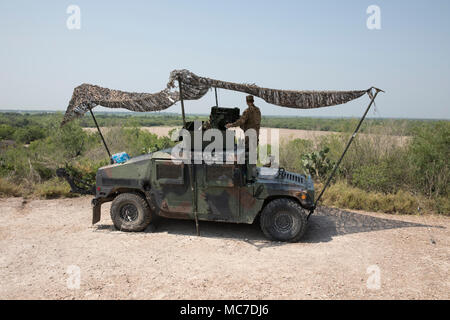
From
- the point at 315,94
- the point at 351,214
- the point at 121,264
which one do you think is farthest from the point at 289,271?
the point at 351,214

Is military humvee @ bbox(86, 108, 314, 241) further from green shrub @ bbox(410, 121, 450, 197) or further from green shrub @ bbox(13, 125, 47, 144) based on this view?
green shrub @ bbox(13, 125, 47, 144)

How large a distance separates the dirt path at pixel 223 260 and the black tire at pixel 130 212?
18cm

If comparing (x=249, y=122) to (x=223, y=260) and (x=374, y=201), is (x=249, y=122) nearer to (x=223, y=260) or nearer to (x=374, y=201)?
(x=223, y=260)

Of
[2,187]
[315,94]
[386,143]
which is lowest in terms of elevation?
[2,187]

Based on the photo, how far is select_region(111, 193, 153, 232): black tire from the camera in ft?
24.0

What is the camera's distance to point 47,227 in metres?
7.76

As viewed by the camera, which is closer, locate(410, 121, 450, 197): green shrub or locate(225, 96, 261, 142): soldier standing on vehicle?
locate(225, 96, 261, 142): soldier standing on vehicle

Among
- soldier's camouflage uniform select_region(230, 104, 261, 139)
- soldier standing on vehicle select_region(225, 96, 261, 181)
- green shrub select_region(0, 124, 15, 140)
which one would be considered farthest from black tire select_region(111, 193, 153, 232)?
green shrub select_region(0, 124, 15, 140)

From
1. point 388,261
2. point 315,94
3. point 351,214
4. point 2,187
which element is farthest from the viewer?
point 2,187

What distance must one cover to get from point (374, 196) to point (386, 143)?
142 inches

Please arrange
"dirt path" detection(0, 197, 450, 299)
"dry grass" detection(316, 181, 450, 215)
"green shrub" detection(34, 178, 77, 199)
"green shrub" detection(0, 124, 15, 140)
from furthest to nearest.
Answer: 1. "green shrub" detection(0, 124, 15, 140)
2. "green shrub" detection(34, 178, 77, 199)
3. "dry grass" detection(316, 181, 450, 215)
4. "dirt path" detection(0, 197, 450, 299)

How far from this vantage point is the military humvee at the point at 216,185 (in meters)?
6.73

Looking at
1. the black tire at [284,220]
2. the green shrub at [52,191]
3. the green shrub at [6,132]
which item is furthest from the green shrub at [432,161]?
the green shrub at [6,132]
